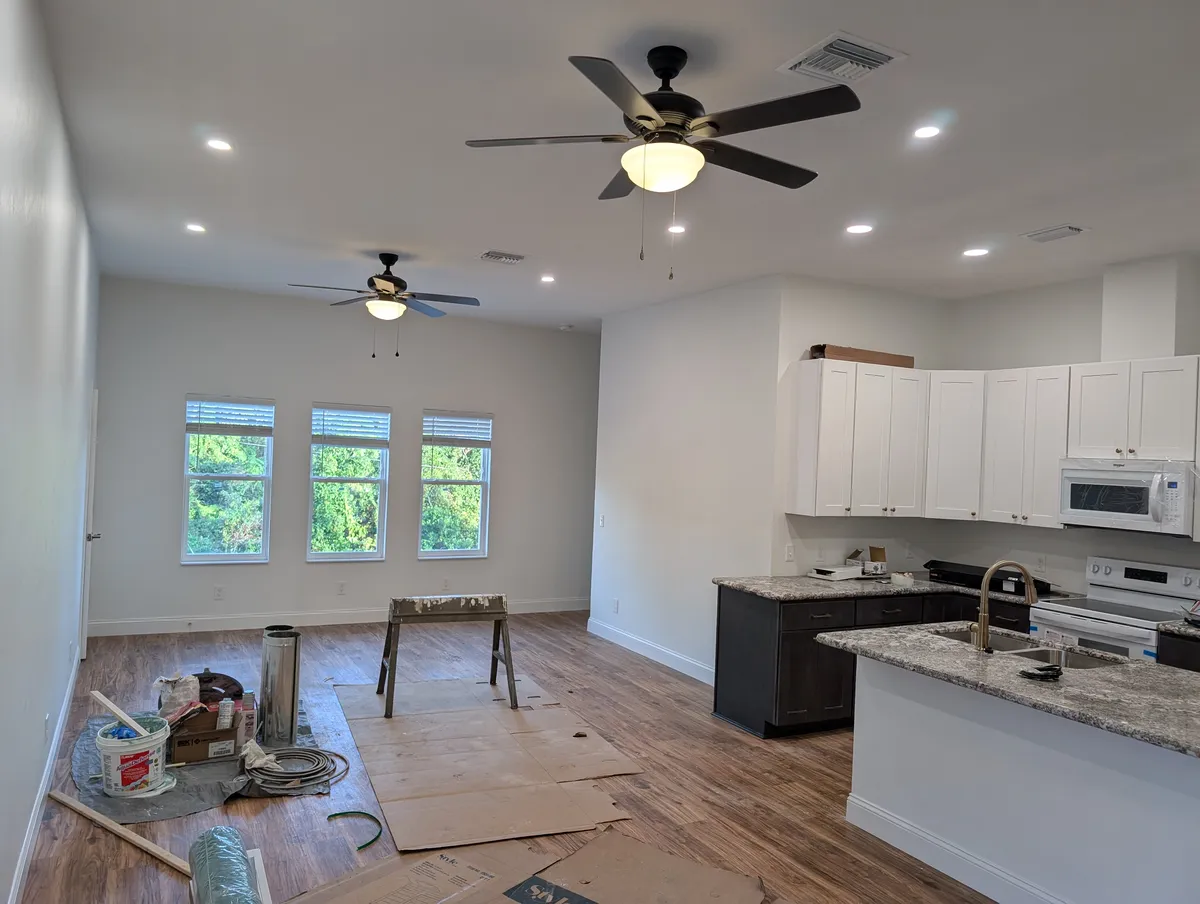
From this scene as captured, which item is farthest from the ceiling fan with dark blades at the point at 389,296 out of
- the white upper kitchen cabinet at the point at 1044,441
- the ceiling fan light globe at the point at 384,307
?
the white upper kitchen cabinet at the point at 1044,441

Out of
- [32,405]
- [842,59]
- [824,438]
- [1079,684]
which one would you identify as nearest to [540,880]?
[1079,684]

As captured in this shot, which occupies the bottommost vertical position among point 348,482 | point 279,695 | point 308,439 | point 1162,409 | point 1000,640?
point 279,695

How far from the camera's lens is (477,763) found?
4.29 meters

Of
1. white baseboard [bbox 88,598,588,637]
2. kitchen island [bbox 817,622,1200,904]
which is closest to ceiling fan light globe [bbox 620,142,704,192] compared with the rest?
kitchen island [bbox 817,622,1200,904]

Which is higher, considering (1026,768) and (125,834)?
(1026,768)

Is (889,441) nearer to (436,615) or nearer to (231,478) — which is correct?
(436,615)

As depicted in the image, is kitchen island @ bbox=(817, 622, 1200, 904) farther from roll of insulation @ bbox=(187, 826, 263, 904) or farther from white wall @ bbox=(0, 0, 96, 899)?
white wall @ bbox=(0, 0, 96, 899)

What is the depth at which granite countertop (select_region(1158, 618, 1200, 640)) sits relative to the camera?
4125mm

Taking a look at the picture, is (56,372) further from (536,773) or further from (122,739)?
(536,773)

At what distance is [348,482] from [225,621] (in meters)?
1.63

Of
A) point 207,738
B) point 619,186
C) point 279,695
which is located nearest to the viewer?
point 619,186

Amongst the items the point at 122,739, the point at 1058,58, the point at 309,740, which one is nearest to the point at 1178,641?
the point at 1058,58

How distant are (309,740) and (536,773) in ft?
4.37

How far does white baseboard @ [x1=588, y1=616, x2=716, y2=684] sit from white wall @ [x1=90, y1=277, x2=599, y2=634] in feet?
4.30
